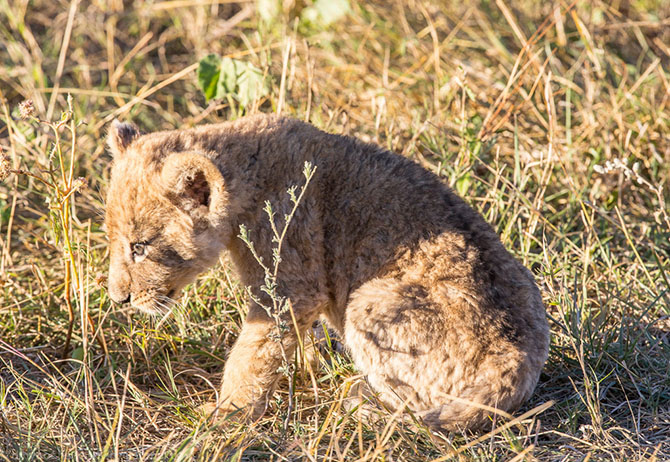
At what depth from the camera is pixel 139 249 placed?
4.18 m

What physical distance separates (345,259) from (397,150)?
2083 millimetres

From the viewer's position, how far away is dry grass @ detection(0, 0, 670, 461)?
3.91 m

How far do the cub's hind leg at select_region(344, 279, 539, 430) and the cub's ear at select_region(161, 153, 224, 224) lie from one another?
99 centimetres

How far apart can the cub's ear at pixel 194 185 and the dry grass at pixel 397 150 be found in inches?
27.5

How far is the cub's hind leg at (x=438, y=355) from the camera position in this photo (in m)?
3.79

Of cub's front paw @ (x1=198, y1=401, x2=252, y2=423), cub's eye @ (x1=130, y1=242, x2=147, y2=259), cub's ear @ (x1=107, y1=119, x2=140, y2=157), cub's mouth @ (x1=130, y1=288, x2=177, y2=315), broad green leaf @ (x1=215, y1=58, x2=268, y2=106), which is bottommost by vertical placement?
cub's front paw @ (x1=198, y1=401, x2=252, y2=423)

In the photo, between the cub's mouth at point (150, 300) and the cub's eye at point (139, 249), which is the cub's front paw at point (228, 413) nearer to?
the cub's mouth at point (150, 300)

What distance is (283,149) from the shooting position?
431 centimetres

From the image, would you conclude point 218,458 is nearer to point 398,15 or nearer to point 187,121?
point 187,121

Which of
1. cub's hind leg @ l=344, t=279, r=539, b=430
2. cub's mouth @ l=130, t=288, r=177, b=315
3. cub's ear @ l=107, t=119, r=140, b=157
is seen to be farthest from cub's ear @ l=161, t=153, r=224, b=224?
cub's hind leg @ l=344, t=279, r=539, b=430

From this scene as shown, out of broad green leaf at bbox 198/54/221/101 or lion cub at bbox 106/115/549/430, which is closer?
lion cub at bbox 106/115/549/430

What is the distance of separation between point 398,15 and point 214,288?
427 centimetres

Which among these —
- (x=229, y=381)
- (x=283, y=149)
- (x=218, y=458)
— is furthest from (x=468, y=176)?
(x=218, y=458)

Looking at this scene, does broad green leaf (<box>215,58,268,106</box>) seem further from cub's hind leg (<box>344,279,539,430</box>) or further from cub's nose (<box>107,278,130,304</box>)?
cub's hind leg (<box>344,279,539,430</box>)
